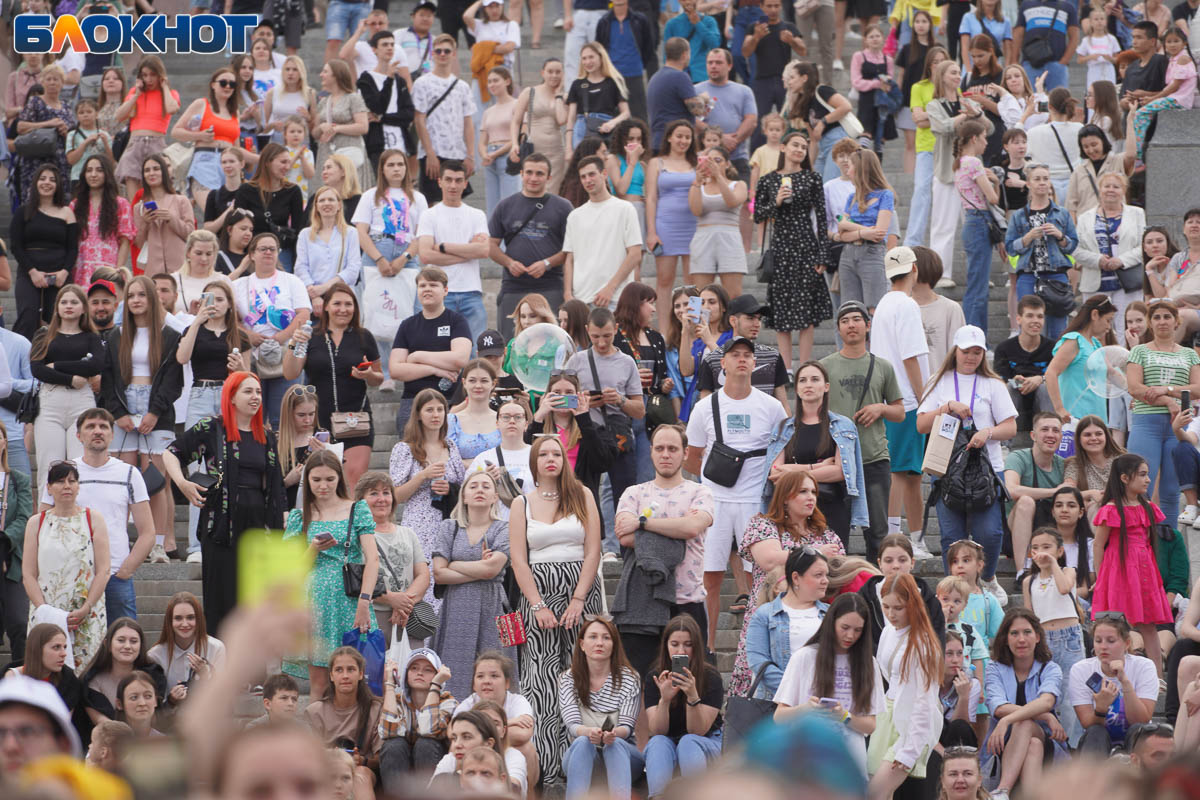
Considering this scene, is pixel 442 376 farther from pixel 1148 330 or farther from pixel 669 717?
pixel 1148 330

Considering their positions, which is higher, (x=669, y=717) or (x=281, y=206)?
(x=281, y=206)

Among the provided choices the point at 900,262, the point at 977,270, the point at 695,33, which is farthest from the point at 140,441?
the point at 695,33

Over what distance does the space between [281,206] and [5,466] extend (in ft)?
12.2

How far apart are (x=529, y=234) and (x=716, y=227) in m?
1.34

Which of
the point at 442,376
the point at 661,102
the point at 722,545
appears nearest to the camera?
the point at 722,545

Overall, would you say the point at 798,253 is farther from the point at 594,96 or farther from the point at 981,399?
the point at 594,96

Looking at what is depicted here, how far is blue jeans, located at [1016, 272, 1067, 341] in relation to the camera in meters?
12.9

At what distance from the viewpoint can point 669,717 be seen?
8.73 meters

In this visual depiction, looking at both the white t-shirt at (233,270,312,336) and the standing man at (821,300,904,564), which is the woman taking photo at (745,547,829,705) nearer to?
the standing man at (821,300,904,564)

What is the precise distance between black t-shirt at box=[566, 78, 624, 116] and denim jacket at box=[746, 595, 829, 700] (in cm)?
670

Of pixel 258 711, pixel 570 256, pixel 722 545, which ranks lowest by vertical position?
pixel 258 711

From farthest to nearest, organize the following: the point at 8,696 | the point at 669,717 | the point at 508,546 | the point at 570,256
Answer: the point at 570,256
the point at 508,546
the point at 669,717
the point at 8,696

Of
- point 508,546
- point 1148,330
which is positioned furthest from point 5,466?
point 1148,330

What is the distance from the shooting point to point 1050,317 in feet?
42.5
